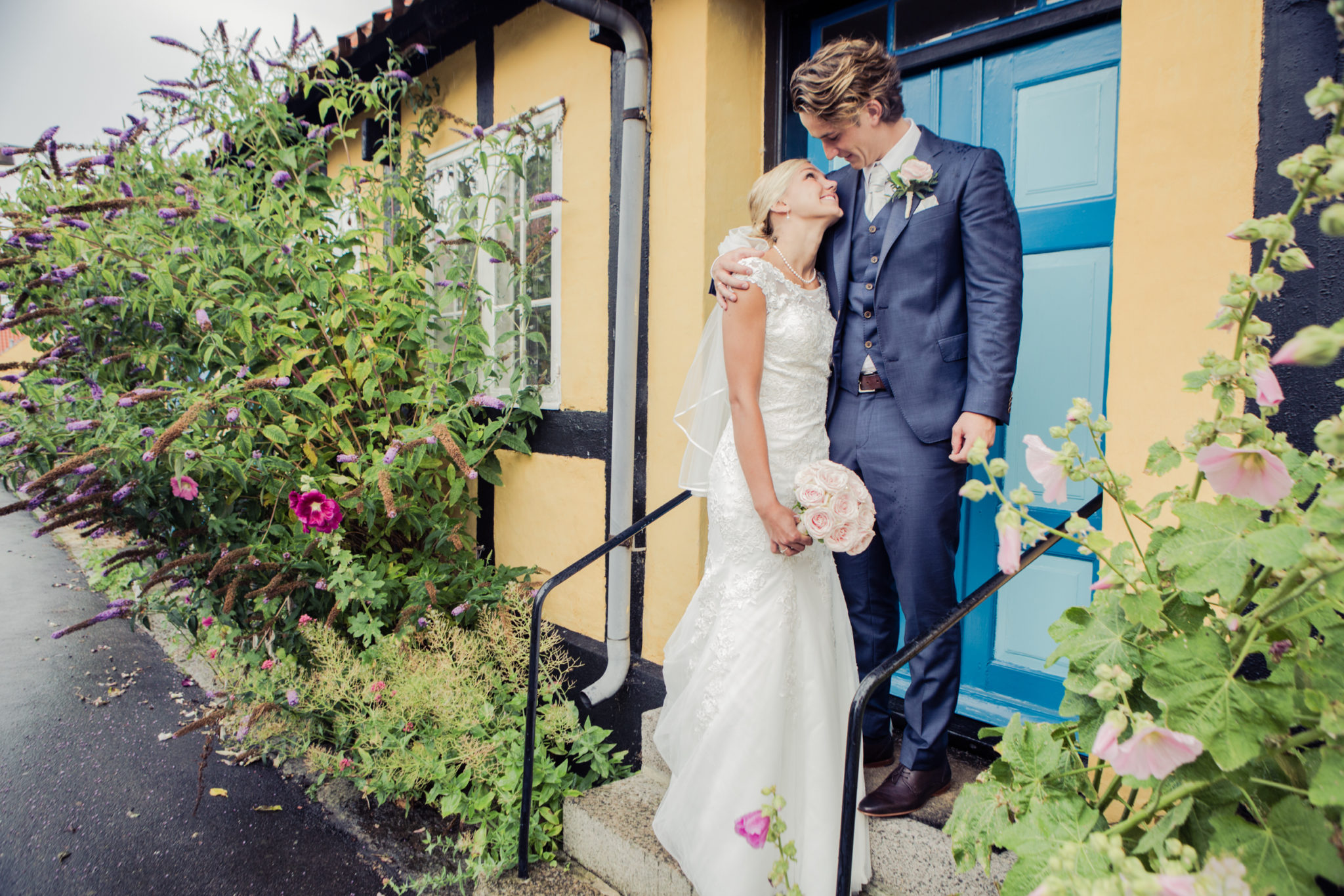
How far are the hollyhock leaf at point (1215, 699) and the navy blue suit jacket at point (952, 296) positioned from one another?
1096 mm

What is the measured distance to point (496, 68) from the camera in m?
4.12

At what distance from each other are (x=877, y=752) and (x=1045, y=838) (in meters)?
1.46

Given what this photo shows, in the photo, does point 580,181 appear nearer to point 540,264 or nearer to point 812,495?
point 540,264

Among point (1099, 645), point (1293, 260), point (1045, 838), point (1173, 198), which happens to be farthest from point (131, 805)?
point (1173, 198)

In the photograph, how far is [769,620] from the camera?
2.05 metres

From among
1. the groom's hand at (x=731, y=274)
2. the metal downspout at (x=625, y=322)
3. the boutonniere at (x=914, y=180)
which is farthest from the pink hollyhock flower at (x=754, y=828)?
the metal downspout at (x=625, y=322)

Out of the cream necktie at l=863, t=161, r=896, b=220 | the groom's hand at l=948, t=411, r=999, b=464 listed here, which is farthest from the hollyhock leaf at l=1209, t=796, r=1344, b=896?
the cream necktie at l=863, t=161, r=896, b=220

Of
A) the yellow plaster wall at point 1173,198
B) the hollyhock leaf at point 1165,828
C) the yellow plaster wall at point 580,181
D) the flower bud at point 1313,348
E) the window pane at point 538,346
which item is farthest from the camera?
the window pane at point 538,346

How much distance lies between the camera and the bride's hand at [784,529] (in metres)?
1.99

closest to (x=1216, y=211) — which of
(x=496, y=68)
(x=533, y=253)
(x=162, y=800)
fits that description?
(x=533, y=253)

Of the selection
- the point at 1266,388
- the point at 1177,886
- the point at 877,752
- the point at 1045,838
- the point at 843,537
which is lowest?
the point at 877,752

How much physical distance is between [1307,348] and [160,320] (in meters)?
3.88

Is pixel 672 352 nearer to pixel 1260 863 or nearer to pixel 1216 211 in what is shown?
pixel 1216 211

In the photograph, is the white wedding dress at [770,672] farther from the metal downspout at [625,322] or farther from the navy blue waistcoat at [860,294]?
the metal downspout at [625,322]
